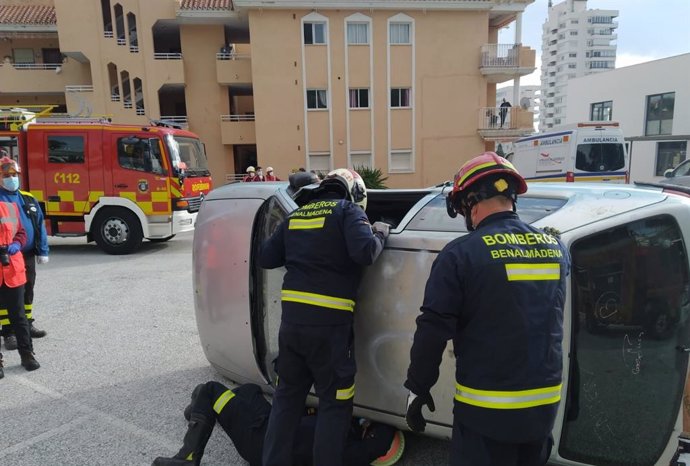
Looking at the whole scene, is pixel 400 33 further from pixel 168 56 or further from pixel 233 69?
pixel 168 56

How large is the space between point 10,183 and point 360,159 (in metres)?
18.2

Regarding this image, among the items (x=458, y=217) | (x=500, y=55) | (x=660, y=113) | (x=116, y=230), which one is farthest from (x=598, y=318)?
(x=660, y=113)

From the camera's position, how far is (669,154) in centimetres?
2761

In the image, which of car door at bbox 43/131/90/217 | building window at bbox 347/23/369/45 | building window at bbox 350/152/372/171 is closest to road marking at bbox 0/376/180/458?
car door at bbox 43/131/90/217

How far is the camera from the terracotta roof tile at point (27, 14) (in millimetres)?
23328

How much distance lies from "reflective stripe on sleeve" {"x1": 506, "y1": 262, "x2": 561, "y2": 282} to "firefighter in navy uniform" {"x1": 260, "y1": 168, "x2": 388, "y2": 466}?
0.86 meters

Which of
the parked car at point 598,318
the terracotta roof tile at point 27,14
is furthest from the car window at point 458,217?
the terracotta roof tile at point 27,14

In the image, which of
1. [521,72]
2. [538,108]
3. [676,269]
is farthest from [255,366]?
[538,108]

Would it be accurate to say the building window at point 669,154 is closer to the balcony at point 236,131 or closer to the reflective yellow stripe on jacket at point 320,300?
the balcony at point 236,131

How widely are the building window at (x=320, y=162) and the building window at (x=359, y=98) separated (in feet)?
8.53

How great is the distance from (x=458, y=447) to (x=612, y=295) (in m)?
0.98

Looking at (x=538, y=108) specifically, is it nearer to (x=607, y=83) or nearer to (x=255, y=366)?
(x=607, y=83)

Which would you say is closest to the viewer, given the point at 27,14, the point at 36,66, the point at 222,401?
the point at 222,401

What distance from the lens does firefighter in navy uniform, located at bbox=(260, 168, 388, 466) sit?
239cm
